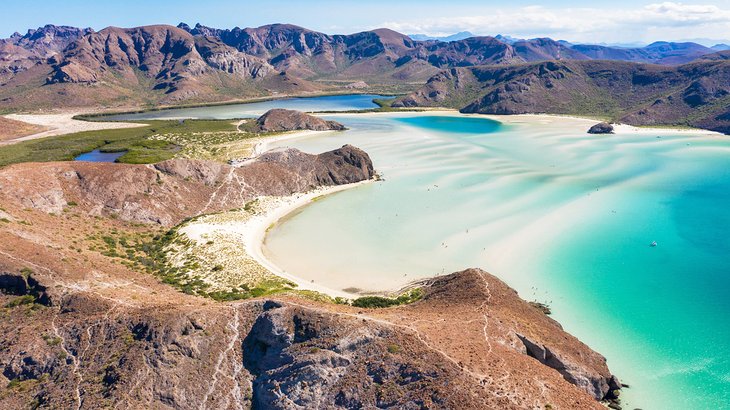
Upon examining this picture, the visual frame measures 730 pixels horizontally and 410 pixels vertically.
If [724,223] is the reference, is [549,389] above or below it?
above

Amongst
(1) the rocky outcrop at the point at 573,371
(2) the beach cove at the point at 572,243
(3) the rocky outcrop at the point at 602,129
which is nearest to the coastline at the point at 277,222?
(2) the beach cove at the point at 572,243

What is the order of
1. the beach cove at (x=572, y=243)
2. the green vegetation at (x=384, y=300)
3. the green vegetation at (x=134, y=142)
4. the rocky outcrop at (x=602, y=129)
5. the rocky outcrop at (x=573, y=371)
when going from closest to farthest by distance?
1. the rocky outcrop at (x=573, y=371)
2. the beach cove at (x=572, y=243)
3. the green vegetation at (x=384, y=300)
4. the green vegetation at (x=134, y=142)
5. the rocky outcrop at (x=602, y=129)

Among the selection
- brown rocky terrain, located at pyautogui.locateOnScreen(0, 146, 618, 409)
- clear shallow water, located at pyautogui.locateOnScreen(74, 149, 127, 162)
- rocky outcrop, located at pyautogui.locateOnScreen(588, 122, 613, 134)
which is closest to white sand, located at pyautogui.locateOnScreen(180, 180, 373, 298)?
brown rocky terrain, located at pyautogui.locateOnScreen(0, 146, 618, 409)

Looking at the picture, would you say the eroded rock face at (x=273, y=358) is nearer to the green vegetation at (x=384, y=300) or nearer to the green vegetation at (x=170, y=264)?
the green vegetation at (x=384, y=300)

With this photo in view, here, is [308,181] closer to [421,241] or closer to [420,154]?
[421,241]

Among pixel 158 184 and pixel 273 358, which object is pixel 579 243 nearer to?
pixel 273 358

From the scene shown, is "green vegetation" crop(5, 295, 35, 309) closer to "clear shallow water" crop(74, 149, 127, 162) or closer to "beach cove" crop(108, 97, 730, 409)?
"beach cove" crop(108, 97, 730, 409)

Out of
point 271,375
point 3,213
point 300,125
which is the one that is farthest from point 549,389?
point 300,125
